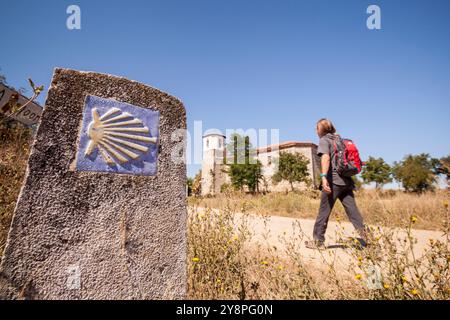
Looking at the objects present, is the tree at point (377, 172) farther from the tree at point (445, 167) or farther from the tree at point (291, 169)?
the tree at point (445, 167)

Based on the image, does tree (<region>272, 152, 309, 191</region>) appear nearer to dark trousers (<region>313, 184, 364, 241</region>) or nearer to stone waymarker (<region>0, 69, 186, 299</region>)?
dark trousers (<region>313, 184, 364, 241</region>)

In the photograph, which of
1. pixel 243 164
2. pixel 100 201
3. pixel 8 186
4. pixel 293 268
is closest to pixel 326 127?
pixel 293 268

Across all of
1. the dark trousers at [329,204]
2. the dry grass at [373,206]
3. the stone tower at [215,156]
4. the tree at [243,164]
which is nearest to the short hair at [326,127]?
the dark trousers at [329,204]

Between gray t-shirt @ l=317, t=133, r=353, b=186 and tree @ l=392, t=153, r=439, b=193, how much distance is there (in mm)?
22100

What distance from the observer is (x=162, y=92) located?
189cm

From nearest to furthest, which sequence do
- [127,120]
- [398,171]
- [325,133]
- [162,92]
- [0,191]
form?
[127,120] < [162,92] < [0,191] < [325,133] < [398,171]

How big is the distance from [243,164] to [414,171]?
1656 centimetres

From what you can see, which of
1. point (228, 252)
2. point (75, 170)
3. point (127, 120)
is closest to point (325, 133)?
point (228, 252)

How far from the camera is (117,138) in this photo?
1.64 metres

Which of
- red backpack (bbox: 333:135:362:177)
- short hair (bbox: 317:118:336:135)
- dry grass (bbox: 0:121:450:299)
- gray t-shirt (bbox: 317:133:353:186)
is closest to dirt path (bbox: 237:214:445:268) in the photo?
dry grass (bbox: 0:121:450:299)

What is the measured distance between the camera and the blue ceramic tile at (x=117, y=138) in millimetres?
1526

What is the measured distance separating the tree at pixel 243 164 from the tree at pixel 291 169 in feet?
11.1
